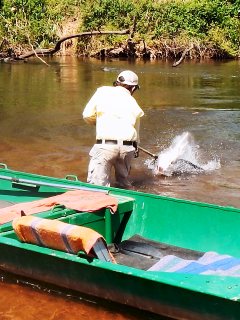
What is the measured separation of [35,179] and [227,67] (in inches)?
1033

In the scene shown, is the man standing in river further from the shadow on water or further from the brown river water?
the shadow on water

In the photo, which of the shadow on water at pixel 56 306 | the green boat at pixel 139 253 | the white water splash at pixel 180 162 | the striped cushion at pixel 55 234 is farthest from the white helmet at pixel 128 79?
the white water splash at pixel 180 162

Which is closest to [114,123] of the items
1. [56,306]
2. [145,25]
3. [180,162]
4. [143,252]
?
[143,252]

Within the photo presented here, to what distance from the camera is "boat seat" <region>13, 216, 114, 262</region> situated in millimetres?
4965

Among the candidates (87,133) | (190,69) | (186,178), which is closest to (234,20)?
(190,69)

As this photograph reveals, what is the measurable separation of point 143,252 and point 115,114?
78.4 inches

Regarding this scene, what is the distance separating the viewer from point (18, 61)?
35.4 meters

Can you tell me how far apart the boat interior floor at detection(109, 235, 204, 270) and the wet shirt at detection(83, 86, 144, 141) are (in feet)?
5.02

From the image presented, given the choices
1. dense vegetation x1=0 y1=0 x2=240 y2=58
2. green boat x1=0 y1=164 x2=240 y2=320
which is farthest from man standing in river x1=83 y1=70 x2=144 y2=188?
dense vegetation x1=0 y1=0 x2=240 y2=58

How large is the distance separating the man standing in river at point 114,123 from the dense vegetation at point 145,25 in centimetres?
3141

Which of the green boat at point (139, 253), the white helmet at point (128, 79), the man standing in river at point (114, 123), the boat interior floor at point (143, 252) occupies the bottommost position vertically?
the boat interior floor at point (143, 252)

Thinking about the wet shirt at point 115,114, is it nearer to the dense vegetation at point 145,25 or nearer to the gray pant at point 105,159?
the gray pant at point 105,159

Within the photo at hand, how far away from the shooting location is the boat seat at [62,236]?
16.3ft

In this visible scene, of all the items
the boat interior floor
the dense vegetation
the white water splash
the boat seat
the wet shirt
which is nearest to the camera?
the boat seat
